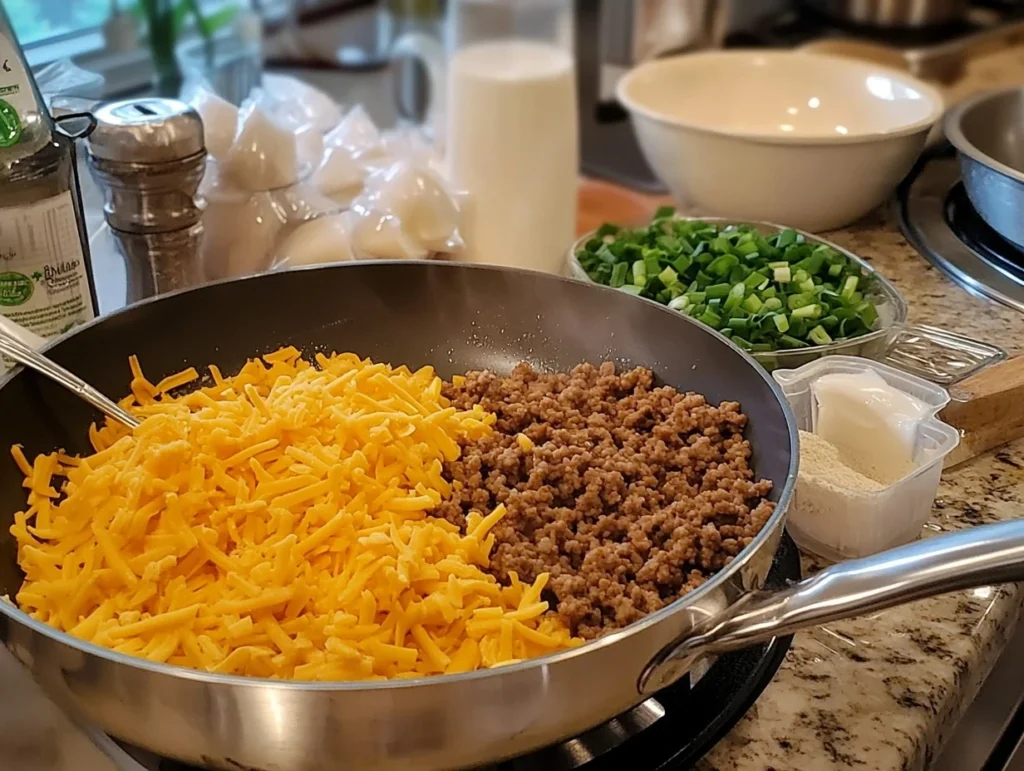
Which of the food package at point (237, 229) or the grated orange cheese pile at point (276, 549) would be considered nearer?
the grated orange cheese pile at point (276, 549)

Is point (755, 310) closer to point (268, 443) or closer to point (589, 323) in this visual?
point (589, 323)

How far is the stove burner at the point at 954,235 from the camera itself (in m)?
1.13

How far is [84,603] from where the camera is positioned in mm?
620

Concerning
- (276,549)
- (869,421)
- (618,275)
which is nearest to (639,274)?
(618,275)

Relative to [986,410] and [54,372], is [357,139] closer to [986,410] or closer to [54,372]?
[54,372]

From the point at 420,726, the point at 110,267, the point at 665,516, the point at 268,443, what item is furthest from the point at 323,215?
the point at 420,726

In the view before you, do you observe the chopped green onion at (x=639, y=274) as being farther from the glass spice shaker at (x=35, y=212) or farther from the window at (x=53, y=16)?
the window at (x=53, y=16)

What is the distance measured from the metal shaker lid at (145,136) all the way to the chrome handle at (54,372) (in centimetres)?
20

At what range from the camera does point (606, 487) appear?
2.46ft

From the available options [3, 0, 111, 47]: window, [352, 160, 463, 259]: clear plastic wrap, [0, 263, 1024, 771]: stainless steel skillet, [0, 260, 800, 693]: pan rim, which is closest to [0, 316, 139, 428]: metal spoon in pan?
[0, 263, 1024, 771]: stainless steel skillet

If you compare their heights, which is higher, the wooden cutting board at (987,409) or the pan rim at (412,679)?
the pan rim at (412,679)

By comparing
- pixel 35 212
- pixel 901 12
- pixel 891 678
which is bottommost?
pixel 891 678

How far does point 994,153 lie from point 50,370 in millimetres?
1118

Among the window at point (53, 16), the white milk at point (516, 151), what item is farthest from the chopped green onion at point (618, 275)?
the window at point (53, 16)
